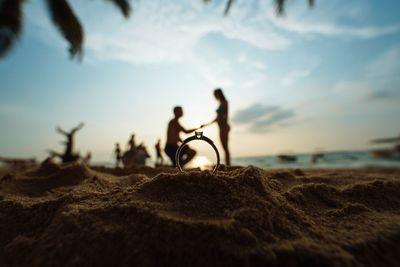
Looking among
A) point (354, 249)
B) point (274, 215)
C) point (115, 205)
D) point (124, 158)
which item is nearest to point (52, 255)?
point (115, 205)

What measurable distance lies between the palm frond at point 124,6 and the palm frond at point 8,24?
149 inches

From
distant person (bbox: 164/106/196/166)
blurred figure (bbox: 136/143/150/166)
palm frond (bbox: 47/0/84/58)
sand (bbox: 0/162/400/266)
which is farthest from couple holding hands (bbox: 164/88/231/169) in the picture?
palm frond (bbox: 47/0/84/58)

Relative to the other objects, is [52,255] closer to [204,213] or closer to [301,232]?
[204,213]

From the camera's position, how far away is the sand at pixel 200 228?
166 cm

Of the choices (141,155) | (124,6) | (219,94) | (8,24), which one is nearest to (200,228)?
(219,94)

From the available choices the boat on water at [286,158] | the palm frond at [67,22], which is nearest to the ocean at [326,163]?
the boat on water at [286,158]

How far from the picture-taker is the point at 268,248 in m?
1.67

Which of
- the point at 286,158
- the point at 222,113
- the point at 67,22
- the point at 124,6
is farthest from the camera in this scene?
the point at 286,158

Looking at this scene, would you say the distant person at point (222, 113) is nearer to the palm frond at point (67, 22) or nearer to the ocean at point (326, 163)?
the ocean at point (326, 163)

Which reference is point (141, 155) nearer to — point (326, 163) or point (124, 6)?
point (124, 6)

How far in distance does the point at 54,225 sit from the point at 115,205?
0.46 m

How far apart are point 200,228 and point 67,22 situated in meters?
12.1

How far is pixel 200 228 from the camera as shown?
1.80m

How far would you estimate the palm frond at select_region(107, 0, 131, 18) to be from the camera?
11.9 meters
